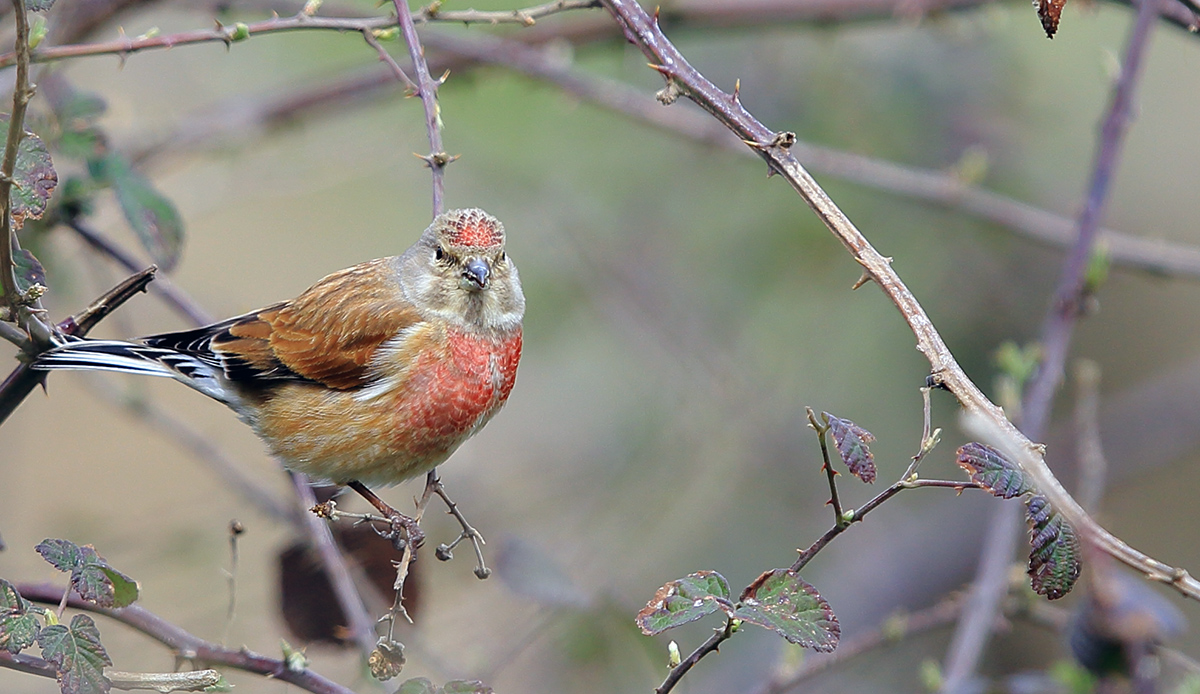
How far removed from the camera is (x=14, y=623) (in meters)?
1.99

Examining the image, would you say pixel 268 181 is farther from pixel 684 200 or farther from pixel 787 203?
pixel 787 203

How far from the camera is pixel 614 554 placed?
19.6ft

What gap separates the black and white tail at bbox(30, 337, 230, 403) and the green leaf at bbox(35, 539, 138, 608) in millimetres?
765

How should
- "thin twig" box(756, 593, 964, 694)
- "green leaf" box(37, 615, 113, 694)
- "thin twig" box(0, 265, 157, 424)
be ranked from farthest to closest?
1. "thin twig" box(756, 593, 964, 694)
2. "thin twig" box(0, 265, 157, 424)
3. "green leaf" box(37, 615, 113, 694)

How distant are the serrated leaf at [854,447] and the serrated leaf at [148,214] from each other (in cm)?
226

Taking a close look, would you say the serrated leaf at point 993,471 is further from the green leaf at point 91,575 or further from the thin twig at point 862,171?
the thin twig at point 862,171

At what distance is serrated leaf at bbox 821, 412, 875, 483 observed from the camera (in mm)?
2002

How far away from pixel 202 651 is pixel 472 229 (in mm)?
1629

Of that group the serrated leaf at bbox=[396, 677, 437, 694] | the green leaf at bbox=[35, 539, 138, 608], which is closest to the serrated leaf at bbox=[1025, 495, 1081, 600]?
the serrated leaf at bbox=[396, 677, 437, 694]

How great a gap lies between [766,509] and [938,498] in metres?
1.14

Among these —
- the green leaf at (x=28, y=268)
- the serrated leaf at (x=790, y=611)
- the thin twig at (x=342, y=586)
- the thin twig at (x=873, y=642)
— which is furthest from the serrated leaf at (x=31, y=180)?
the thin twig at (x=873, y=642)

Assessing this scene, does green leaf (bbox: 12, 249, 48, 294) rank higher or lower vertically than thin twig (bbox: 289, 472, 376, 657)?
higher

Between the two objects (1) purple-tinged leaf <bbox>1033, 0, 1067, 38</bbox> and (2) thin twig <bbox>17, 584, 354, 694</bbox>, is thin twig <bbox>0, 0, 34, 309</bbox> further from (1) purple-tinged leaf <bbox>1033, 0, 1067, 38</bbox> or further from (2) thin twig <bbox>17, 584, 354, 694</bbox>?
(1) purple-tinged leaf <bbox>1033, 0, 1067, 38</bbox>

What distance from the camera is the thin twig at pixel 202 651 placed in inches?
93.4
